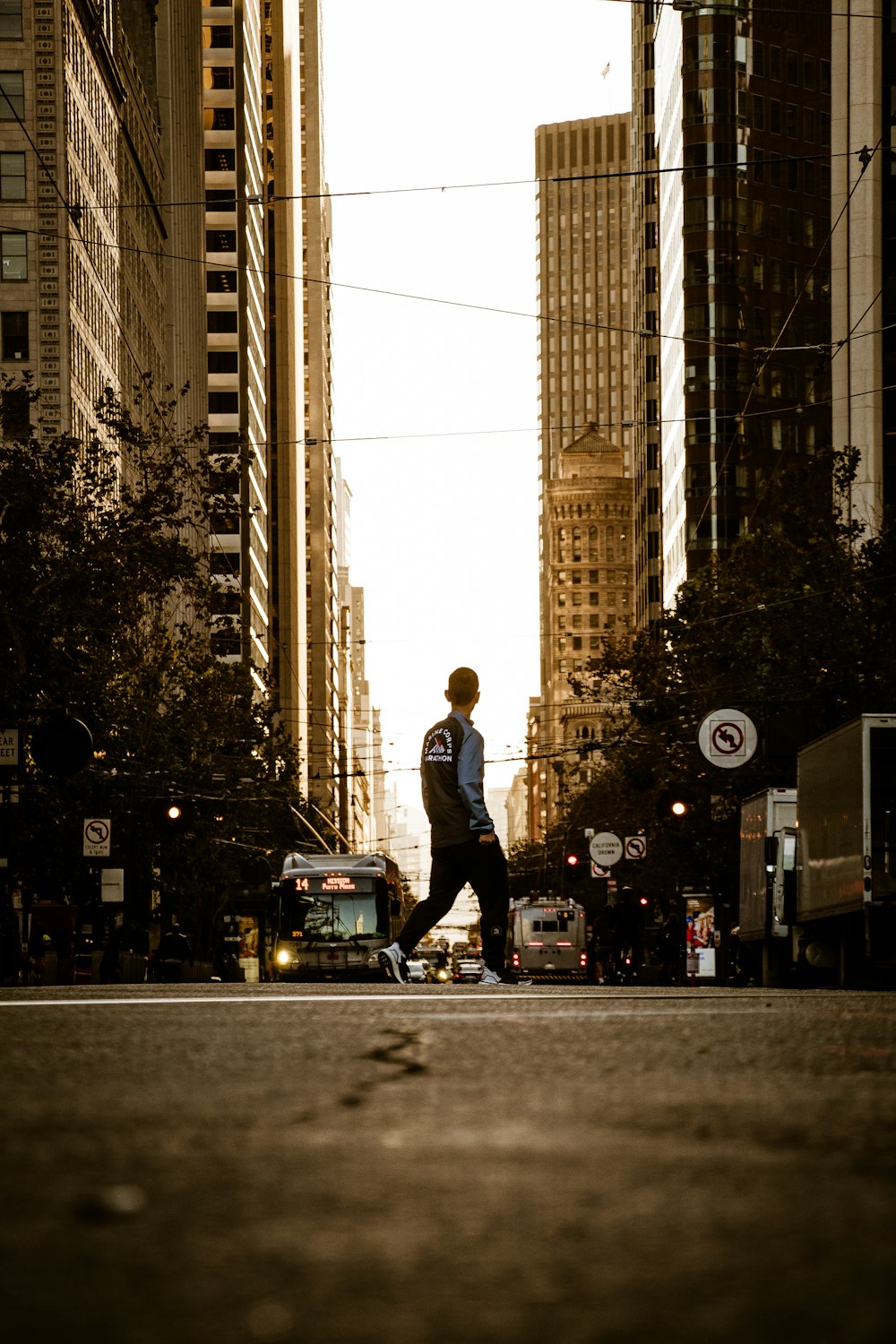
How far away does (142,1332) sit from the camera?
2352mm

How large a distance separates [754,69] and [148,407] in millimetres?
36612

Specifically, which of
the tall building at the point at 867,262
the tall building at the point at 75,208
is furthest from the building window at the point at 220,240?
the tall building at the point at 867,262

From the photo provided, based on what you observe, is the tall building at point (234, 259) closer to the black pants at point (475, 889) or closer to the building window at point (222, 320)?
the building window at point (222, 320)

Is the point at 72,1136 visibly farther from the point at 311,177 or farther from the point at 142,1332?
the point at 311,177

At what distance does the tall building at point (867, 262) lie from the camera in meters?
75.2

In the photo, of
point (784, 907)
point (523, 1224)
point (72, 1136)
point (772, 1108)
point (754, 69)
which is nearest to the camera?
point (523, 1224)

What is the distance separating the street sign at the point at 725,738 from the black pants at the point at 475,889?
27095 millimetres

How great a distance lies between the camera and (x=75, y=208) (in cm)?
6638

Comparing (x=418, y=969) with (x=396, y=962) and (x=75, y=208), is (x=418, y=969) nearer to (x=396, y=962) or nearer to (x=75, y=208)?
(x=75, y=208)

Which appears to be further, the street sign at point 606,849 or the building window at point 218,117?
the building window at point 218,117

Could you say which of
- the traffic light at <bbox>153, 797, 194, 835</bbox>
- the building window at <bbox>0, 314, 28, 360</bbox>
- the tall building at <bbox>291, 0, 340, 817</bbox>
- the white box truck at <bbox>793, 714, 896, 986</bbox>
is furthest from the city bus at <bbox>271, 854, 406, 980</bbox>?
the tall building at <bbox>291, 0, 340, 817</bbox>

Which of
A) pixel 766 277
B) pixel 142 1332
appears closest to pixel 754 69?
pixel 766 277

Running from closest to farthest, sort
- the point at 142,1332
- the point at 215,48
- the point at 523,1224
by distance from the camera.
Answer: the point at 142,1332, the point at 523,1224, the point at 215,48

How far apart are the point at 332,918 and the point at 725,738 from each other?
10.7m
